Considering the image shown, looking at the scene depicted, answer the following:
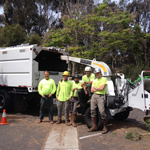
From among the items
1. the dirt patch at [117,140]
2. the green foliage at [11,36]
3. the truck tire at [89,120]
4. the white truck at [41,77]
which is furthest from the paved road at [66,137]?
the green foliage at [11,36]

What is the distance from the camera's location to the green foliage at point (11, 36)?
21.6 meters

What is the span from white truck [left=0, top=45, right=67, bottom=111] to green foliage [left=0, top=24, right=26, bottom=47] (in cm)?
1435

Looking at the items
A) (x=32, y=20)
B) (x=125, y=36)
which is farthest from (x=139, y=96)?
(x=32, y=20)

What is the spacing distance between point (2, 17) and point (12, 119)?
25.1 m

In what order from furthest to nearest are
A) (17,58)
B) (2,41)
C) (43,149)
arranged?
(2,41) < (17,58) < (43,149)

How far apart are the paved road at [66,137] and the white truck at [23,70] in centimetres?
155

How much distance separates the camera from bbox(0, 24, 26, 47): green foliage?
70.7 feet

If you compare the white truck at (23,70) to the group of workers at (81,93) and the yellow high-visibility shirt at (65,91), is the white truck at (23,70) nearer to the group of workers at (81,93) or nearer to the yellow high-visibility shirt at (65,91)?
the group of workers at (81,93)

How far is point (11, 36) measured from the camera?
21.6 meters

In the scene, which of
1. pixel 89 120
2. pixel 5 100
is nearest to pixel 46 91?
pixel 89 120

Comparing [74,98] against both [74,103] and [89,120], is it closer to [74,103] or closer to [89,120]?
[74,103]

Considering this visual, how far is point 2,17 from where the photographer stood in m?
28.3

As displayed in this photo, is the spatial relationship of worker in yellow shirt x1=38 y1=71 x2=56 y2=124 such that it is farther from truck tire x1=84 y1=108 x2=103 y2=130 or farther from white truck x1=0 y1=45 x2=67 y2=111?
truck tire x1=84 y1=108 x2=103 y2=130

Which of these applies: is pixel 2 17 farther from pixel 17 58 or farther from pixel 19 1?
pixel 17 58
